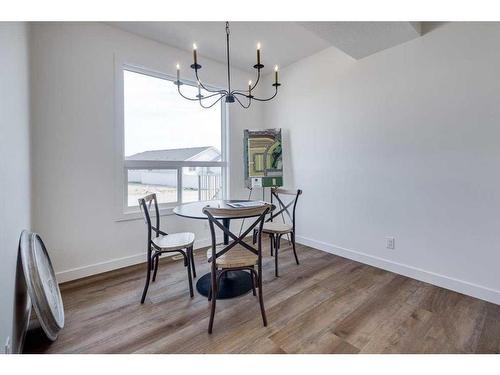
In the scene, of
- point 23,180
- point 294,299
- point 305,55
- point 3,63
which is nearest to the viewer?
point 3,63

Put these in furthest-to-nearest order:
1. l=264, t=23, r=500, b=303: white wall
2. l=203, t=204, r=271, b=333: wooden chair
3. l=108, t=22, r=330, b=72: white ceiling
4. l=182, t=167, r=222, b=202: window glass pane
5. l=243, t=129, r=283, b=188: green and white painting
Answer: l=243, t=129, r=283, b=188: green and white painting
l=182, t=167, r=222, b=202: window glass pane
l=108, t=22, r=330, b=72: white ceiling
l=264, t=23, r=500, b=303: white wall
l=203, t=204, r=271, b=333: wooden chair

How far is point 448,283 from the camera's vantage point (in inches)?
89.9

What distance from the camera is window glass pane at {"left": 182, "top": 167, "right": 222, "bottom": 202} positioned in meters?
3.32

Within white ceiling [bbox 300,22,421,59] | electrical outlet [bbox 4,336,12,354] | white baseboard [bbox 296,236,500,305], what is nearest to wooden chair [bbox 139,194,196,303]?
electrical outlet [bbox 4,336,12,354]

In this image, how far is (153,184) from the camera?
3025 mm

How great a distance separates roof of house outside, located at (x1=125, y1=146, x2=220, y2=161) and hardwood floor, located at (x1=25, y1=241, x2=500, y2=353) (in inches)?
53.0

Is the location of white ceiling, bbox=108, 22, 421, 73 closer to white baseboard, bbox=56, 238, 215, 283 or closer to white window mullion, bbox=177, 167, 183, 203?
white window mullion, bbox=177, 167, 183, 203

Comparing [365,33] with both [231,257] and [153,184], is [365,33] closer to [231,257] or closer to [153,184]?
[231,257]

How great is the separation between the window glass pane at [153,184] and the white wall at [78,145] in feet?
0.75

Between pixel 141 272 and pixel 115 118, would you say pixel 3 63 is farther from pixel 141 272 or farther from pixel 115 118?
pixel 141 272

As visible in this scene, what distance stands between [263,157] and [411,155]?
1840mm

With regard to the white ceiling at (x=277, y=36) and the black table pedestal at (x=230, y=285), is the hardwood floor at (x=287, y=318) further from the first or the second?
the white ceiling at (x=277, y=36)
